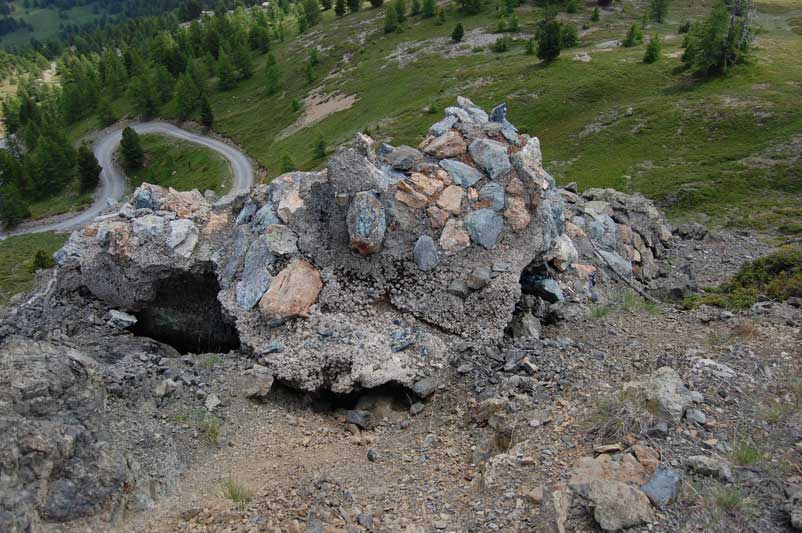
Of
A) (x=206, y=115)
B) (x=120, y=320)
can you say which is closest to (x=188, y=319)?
(x=120, y=320)

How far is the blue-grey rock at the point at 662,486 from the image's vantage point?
347 inches

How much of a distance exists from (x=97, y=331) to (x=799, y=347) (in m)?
21.2

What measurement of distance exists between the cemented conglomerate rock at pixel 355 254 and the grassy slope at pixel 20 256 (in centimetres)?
2483

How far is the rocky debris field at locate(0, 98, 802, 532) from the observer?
9672mm

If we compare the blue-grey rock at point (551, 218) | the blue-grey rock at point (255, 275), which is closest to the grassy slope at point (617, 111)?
the blue-grey rock at point (551, 218)

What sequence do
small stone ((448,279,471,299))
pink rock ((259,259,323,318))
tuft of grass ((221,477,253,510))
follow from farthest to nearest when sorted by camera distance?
small stone ((448,279,471,299)), pink rock ((259,259,323,318)), tuft of grass ((221,477,253,510))

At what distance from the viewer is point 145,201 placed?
810 inches

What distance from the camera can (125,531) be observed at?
32.2 ft

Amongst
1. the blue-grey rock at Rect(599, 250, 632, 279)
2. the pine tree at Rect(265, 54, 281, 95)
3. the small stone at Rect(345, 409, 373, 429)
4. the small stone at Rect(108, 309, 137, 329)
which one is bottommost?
the pine tree at Rect(265, 54, 281, 95)

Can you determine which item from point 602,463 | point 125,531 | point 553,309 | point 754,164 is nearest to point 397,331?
point 553,309

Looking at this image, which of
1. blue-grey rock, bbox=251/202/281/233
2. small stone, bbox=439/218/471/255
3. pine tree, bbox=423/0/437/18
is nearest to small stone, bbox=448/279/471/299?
small stone, bbox=439/218/471/255

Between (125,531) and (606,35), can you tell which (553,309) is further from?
(606,35)

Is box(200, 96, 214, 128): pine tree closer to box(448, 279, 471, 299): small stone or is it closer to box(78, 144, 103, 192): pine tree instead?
box(78, 144, 103, 192): pine tree

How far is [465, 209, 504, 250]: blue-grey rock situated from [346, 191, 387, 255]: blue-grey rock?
294 centimetres
